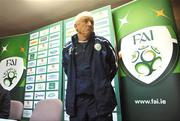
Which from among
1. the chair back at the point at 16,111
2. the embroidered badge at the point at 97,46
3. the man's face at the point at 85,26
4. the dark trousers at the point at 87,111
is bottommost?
the chair back at the point at 16,111

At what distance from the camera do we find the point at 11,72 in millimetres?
3178

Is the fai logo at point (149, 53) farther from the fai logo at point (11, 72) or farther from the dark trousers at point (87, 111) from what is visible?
the fai logo at point (11, 72)

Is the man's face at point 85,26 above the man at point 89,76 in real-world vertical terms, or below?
Answer: above

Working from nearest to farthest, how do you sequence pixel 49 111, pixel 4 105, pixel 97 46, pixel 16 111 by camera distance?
pixel 97 46, pixel 49 111, pixel 4 105, pixel 16 111

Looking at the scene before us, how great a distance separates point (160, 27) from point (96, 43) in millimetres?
855

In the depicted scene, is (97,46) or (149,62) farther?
(149,62)

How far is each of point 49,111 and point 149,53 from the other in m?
1.25

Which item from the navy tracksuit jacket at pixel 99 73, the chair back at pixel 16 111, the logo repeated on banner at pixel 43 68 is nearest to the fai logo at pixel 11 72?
the logo repeated on banner at pixel 43 68

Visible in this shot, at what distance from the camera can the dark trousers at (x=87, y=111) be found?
1.26 m

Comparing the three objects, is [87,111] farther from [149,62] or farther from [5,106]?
[5,106]

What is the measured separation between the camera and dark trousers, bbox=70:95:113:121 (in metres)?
1.26

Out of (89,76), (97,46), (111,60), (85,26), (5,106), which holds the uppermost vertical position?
(85,26)

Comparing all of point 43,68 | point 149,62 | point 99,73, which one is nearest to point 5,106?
point 43,68

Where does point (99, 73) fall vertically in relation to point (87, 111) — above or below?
above
